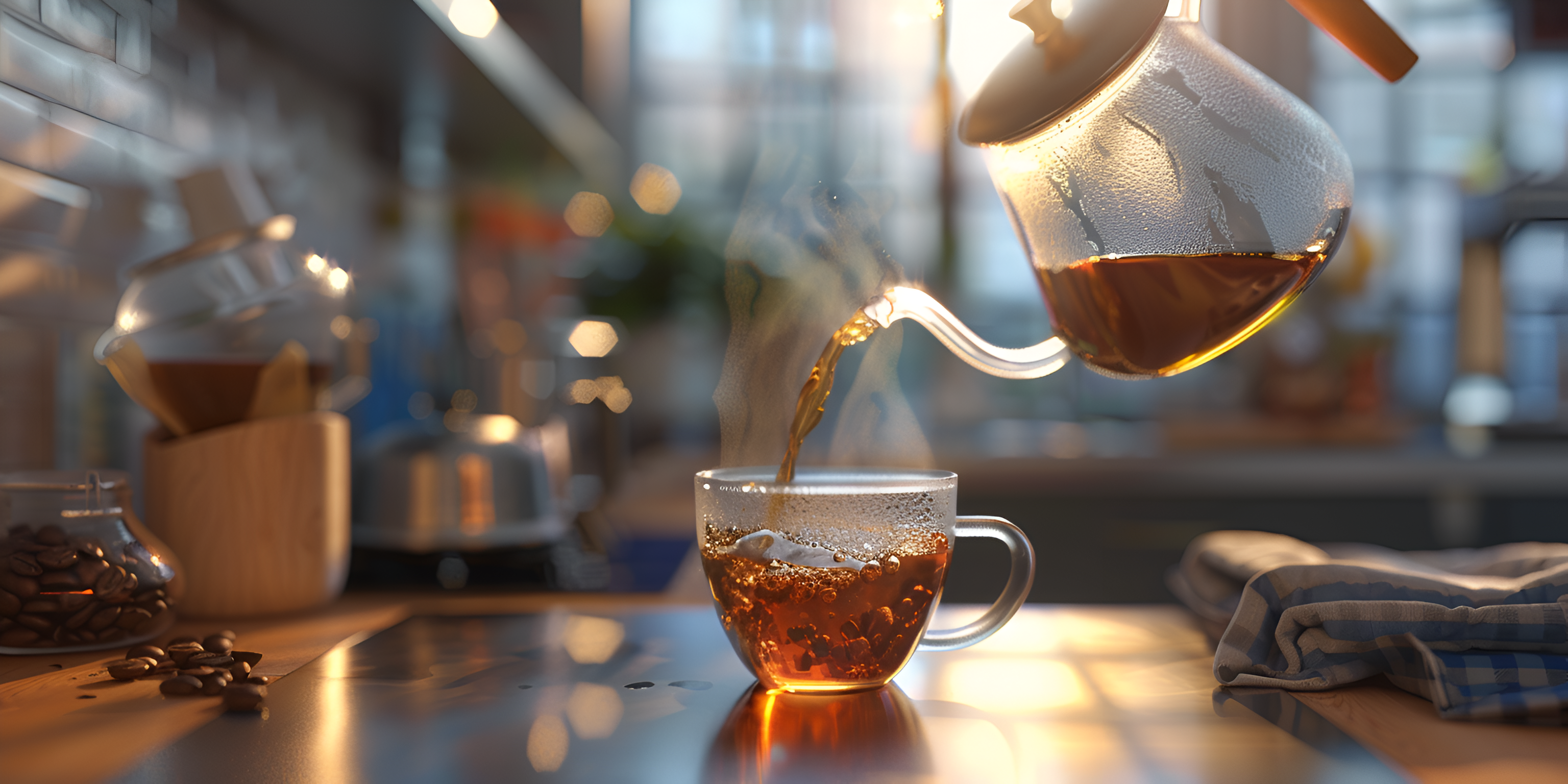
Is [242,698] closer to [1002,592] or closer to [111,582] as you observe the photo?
[111,582]

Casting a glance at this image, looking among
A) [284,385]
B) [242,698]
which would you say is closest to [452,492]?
[284,385]

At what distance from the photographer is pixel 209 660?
0.61 m

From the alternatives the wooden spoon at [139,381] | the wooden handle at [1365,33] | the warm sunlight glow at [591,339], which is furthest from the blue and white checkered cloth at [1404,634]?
the warm sunlight glow at [591,339]

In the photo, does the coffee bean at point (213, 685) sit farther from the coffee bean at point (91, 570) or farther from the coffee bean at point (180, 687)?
the coffee bean at point (91, 570)

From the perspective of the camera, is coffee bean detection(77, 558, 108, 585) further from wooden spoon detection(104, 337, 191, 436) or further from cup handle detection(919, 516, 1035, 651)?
cup handle detection(919, 516, 1035, 651)

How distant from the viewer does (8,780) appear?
1.44ft

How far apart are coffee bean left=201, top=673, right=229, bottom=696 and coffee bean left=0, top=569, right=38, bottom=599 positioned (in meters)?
0.16

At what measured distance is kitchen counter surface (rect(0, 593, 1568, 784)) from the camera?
1.52ft

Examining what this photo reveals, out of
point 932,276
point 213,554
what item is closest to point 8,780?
point 213,554

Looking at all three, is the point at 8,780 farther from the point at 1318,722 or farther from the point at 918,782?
the point at 1318,722

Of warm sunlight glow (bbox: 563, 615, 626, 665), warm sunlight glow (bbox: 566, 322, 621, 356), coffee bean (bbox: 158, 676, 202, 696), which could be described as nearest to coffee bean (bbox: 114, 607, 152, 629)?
coffee bean (bbox: 158, 676, 202, 696)

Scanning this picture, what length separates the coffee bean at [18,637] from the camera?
64 centimetres

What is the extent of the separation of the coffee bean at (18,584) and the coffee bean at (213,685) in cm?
16

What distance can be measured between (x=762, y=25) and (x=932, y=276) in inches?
53.5
